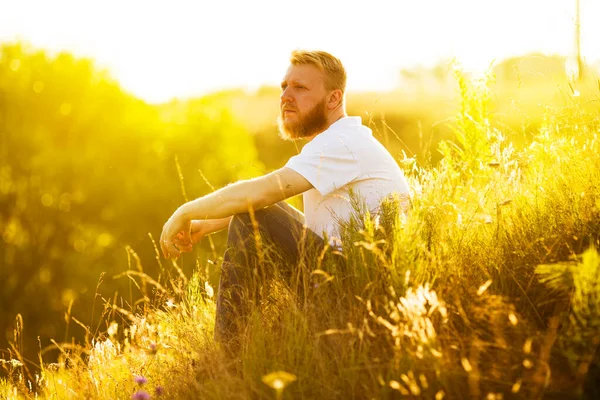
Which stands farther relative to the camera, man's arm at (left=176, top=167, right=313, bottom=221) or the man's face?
the man's face

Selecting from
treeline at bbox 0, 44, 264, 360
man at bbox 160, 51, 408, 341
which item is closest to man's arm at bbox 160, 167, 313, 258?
man at bbox 160, 51, 408, 341

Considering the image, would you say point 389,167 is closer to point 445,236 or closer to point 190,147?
point 445,236

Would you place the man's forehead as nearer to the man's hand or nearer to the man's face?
the man's face

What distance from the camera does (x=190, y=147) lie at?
61.2 ft

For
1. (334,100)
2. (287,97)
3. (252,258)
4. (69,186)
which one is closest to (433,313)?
(252,258)

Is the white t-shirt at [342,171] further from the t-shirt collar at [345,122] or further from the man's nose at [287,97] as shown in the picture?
the man's nose at [287,97]

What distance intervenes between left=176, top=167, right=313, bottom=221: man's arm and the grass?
42cm

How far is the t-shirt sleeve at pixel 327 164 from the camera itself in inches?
145

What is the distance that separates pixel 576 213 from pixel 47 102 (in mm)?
15136

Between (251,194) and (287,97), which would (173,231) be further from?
(287,97)

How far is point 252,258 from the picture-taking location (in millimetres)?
3574

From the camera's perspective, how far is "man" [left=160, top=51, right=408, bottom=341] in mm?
3555

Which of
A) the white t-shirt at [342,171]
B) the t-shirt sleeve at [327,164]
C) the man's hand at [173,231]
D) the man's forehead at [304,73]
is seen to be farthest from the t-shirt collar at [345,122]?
the man's hand at [173,231]

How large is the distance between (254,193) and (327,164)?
0.45 m
